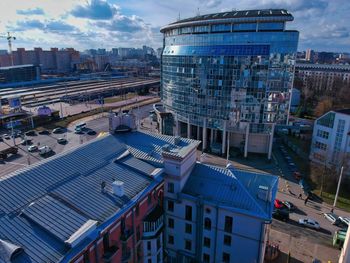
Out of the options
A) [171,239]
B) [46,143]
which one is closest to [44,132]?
[46,143]

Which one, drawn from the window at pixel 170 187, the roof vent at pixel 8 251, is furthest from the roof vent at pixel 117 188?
the roof vent at pixel 8 251

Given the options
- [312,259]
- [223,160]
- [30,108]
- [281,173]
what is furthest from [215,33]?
[30,108]

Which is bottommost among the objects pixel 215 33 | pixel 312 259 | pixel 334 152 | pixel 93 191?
pixel 312 259

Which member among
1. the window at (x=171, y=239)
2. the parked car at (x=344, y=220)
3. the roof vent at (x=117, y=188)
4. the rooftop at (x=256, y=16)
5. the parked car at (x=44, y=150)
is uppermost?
the rooftop at (x=256, y=16)

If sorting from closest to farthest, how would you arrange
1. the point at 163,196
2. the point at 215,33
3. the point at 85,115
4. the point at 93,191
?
the point at 93,191
the point at 163,196
the point at 215,33
the point at 85,115

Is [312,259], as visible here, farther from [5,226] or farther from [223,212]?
[5,226]

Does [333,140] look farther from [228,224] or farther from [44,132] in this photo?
[44,132]

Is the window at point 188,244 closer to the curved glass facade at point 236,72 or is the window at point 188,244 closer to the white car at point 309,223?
the white car at point 309,223

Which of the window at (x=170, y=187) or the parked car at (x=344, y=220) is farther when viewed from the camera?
the parked car at (x=344, y=220)
